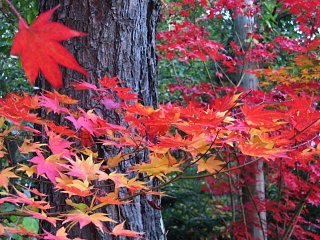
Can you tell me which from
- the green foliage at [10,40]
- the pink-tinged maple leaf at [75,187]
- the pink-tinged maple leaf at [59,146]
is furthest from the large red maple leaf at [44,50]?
the green foliage at [10,40]

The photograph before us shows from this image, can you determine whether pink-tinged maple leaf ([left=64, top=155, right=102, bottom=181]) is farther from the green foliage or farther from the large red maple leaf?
the green foliage

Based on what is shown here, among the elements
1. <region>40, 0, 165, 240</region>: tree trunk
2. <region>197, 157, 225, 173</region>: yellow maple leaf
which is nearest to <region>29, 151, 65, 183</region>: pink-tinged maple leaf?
<region>197, 157, 225, 173</region>: yellow maple leaf

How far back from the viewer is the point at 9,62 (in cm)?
351

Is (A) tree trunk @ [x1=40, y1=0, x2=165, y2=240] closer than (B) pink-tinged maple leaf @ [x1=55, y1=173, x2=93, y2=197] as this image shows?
No

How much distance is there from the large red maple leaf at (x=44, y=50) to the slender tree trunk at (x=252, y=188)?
2.91m

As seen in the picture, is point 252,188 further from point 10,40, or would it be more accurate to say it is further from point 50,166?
point 50,166

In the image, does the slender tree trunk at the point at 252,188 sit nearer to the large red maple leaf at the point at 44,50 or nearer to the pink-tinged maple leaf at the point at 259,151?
the pink-tinged maple leaf at the point at 259,151

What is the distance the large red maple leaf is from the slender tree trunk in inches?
114

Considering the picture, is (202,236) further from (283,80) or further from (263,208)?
(283,80)

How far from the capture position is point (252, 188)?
11.5 ft

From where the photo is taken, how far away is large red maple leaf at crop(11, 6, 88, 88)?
1.62ft

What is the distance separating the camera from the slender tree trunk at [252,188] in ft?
11.1

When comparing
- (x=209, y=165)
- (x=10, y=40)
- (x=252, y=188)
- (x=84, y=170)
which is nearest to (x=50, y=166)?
(x=84, y=170)

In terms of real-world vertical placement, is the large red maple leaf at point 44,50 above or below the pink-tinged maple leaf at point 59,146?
above
